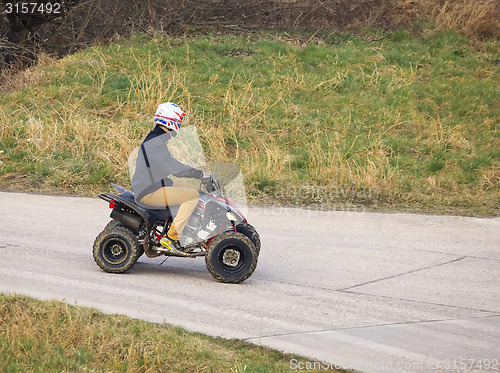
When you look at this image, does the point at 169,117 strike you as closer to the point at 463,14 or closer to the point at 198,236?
the point at 198,236

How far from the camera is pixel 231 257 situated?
308 inches

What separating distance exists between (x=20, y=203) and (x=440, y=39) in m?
16.4

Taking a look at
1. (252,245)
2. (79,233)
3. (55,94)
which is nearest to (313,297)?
(252,245)

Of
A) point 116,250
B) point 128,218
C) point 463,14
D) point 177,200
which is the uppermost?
point 463,14

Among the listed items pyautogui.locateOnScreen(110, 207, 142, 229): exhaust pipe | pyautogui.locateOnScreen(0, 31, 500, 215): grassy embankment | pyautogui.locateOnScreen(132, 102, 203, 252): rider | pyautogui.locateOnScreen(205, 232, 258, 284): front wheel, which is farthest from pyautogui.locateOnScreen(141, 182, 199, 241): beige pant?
pyautogui.locateOnScreen(0, 31, 500, 215): grassy embankment

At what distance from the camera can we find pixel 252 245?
25.3ft

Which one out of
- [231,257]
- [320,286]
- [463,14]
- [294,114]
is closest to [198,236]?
[231,257]

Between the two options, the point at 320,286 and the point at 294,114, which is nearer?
the point at 320,286

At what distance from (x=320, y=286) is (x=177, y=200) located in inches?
80.5

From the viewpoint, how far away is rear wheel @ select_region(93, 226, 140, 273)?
7922 mm

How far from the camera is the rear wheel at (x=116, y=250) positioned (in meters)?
7.92

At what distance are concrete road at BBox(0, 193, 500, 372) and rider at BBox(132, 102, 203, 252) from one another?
0.79 m

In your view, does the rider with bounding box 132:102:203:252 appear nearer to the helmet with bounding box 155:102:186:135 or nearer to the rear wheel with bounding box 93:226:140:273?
the helmet with bounding box 155:102:186:135

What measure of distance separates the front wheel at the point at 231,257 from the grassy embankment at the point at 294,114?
200 inches
